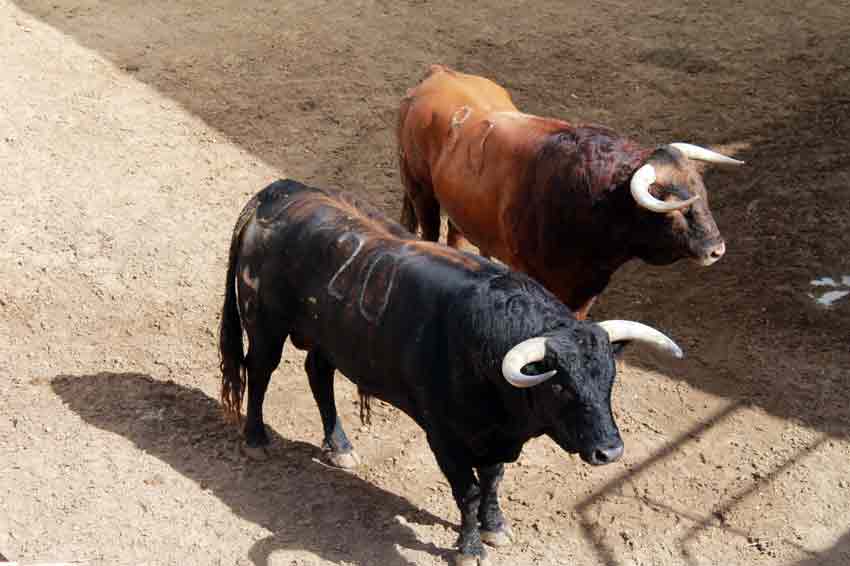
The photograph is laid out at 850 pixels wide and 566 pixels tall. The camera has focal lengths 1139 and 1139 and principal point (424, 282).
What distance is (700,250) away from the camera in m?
7.10

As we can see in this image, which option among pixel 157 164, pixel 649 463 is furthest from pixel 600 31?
pixel 649 463

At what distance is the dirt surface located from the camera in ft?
22.0

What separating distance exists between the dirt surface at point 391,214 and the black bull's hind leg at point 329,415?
0.32 feet

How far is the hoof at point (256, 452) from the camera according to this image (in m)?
7.18

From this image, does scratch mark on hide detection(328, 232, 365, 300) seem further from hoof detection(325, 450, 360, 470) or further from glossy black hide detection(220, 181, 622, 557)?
hoof detection(325, 450, 360, 470)

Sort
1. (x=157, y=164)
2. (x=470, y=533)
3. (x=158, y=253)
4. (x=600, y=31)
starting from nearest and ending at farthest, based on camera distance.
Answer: (x=470, y=533), (x=158, y=253), (x=157, y=164), (x=600, y=31)

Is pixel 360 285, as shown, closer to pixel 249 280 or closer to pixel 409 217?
pixel 249 280

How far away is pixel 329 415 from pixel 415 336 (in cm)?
142

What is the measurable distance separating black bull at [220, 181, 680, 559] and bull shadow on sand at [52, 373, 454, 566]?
0.22m

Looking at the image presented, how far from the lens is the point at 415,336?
595 cm

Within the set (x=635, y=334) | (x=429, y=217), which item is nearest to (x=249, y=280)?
(x=635, y=334)

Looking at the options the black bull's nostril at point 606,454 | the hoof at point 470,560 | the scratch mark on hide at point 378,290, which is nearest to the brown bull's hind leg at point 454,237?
the scratch mark on hide at point 378,290

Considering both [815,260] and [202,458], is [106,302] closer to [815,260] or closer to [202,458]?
[202,458]

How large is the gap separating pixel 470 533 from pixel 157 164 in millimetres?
5735
